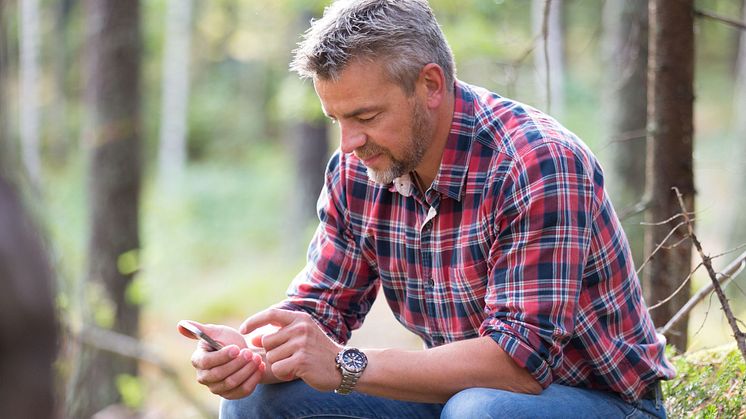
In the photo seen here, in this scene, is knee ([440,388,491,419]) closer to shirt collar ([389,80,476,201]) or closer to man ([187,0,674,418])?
man ([187,0,674,418])

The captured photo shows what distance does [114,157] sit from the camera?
7.26 m

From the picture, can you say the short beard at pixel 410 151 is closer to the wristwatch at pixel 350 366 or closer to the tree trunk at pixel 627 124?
the wristwatch at pixel 350 366

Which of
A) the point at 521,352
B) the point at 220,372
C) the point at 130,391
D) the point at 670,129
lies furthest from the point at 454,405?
the point at 130,391

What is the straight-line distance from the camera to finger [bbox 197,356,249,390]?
2381mm

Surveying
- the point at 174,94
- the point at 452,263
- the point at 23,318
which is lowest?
the point at 452,263

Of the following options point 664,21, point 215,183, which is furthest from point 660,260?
point 215,183

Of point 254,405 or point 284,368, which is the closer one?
point 284,368

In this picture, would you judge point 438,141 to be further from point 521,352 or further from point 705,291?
point 705,291

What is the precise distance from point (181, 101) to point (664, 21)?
795 inches

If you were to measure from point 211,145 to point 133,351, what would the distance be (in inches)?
794

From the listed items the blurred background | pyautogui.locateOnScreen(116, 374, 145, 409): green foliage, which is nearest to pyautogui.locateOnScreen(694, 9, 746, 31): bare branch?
the blurred background

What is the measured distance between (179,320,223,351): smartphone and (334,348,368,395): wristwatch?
35 centimetres

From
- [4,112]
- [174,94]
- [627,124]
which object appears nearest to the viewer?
[4,112]

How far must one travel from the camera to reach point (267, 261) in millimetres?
15297
